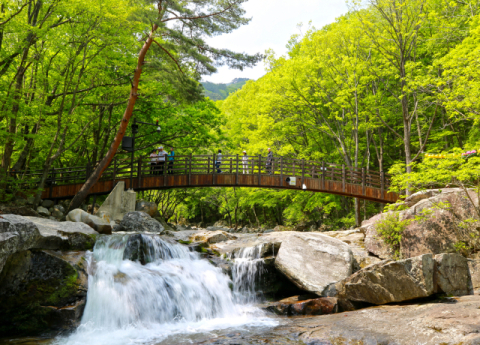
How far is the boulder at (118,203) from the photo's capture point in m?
14.0

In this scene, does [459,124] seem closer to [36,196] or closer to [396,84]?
[396,84]

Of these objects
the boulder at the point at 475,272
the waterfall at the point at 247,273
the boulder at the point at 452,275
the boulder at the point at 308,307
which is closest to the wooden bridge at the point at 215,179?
the waterfall at the point at 247,273

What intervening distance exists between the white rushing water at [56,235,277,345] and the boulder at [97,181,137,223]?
562 cm

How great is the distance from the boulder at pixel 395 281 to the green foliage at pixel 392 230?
311cm

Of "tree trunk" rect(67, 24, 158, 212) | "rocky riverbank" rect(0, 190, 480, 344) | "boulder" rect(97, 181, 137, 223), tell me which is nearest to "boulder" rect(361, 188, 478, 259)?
"rocky riverbank" rect(0, 190, 480, 344)

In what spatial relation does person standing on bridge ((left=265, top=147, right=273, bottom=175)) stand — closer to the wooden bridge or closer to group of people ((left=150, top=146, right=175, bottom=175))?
the wooden bridge

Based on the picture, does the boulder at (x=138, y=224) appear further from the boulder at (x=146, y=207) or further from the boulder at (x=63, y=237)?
the boulder at (x=63, y=237)

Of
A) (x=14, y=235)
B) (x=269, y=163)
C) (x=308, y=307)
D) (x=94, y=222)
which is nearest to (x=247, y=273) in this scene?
(x=308, y=307)

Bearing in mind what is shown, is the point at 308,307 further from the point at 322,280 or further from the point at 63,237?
the point at 63,237

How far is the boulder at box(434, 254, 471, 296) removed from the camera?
6.59m

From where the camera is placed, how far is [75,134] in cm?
1568

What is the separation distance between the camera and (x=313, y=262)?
9062 millimetres

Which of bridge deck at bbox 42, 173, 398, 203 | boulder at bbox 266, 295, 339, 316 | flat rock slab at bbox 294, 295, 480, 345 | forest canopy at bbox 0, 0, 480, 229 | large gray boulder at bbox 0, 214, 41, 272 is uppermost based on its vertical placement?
forest canopy at bbox 0, 0, 480, 229

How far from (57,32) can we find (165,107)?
5.80m
